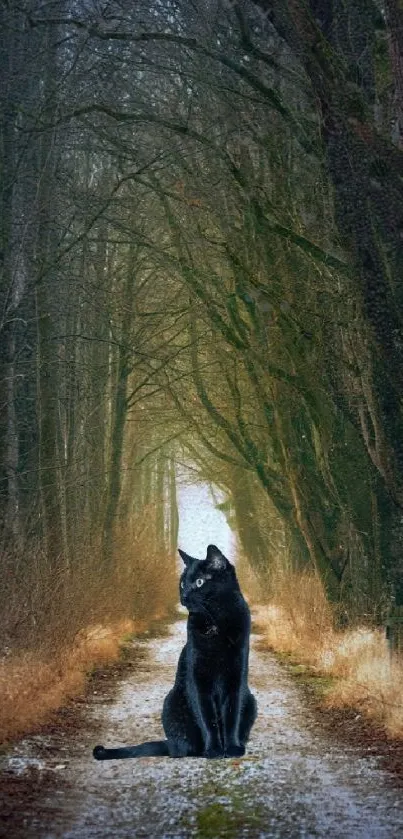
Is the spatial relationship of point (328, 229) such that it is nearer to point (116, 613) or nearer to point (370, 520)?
point (370, 520)

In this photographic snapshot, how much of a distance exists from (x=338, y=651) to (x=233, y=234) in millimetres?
6209

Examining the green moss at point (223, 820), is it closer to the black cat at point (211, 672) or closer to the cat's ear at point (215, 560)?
the black cat at point (211, 672)

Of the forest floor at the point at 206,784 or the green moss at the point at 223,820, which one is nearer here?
the green moss at the point at 223,820

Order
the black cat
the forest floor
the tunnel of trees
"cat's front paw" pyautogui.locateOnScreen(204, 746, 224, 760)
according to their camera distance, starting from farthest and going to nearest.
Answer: the tunnel of trees → "cat's front paw" pyautogui.locateOnScreen(204, 746, 224, 760) → the black cat → the forest floor

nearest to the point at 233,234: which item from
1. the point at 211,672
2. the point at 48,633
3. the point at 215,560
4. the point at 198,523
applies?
the point at 48,633

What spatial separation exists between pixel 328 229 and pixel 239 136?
2.57 m

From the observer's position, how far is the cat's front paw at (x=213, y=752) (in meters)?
7.12

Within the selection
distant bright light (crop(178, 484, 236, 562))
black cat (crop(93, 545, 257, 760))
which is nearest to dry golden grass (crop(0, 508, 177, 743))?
black cat (crop(93, 545, 257, 760))

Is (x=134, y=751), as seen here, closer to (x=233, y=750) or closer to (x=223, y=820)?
(x=233, y=750)

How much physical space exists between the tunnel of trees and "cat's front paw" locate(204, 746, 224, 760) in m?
3.13

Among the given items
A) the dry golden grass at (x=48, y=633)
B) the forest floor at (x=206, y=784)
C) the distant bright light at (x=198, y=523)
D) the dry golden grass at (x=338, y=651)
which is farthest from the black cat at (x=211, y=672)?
the distant bright light at (x=198, y=523)

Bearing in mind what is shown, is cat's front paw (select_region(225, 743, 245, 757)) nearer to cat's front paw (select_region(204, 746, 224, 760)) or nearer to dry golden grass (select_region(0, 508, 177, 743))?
cat's front paw (select_region(204, 746, 224, 760))

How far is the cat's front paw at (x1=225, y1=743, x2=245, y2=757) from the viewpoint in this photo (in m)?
7.11

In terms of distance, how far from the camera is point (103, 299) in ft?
60.0
